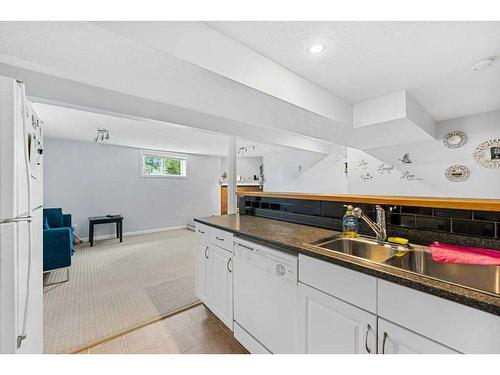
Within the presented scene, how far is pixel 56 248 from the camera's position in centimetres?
274

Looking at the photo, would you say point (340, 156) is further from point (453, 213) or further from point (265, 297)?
point (265, 297)

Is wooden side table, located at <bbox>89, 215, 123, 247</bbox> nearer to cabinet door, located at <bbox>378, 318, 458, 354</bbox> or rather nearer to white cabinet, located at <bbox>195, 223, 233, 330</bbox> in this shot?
white cabinet, located at <bbox>195, 223, 233, 330</bbox>

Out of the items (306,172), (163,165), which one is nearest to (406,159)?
(306,172)

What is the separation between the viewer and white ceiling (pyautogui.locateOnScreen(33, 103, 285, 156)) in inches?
119

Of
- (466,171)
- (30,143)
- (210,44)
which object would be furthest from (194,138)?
(466,171)

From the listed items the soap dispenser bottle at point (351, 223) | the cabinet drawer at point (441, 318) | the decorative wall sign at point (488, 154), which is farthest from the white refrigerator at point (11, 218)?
the decorative wall sign at point (488, 154)

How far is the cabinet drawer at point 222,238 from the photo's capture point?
1754 mm

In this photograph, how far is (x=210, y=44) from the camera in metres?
1.30

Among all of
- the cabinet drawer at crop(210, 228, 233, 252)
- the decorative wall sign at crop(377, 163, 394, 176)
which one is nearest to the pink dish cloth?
the cabinet drawer at crop(210, 228, 233, 252)

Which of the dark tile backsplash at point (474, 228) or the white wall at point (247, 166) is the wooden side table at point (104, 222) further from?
the dark tile backsplash at point (474, 228)

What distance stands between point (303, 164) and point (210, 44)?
4.83m

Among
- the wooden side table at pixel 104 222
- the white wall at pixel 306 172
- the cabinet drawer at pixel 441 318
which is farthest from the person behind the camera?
the white wall at pixel 306 172

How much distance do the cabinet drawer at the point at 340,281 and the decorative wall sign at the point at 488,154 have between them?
11.1 feet
